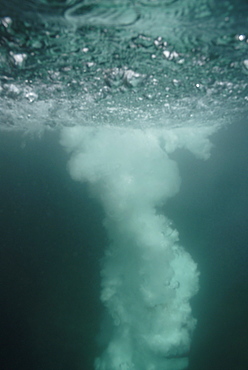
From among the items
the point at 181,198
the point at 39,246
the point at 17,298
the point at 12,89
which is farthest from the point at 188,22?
the point at 39,246

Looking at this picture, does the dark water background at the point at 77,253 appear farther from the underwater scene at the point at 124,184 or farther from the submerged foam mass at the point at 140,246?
the submerged foam mass at the point at 140,246

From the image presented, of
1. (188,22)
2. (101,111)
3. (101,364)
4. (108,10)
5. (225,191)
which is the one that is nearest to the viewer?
(108,10)

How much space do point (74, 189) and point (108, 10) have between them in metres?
17.4

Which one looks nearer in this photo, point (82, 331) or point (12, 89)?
point (12, 89)

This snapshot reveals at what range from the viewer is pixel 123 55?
15.6 ft

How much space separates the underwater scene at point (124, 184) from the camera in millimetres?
4070

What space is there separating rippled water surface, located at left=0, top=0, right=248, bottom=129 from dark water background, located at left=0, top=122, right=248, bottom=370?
804 cm

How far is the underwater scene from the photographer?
160 inches

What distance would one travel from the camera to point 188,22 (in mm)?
3605

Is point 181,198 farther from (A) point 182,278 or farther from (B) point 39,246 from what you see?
(B) point 39,246

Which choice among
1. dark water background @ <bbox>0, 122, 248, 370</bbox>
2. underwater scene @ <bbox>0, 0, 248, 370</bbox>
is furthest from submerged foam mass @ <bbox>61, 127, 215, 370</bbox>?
dark water background @ <bbox>0, 122, 248, 370</bbox>

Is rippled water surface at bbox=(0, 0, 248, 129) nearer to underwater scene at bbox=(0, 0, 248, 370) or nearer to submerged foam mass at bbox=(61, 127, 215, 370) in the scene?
underwater scene at bbox=(0, 0, 248, 370)

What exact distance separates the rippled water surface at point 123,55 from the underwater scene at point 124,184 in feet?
0.13

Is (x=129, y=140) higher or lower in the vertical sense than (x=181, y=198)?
higher
